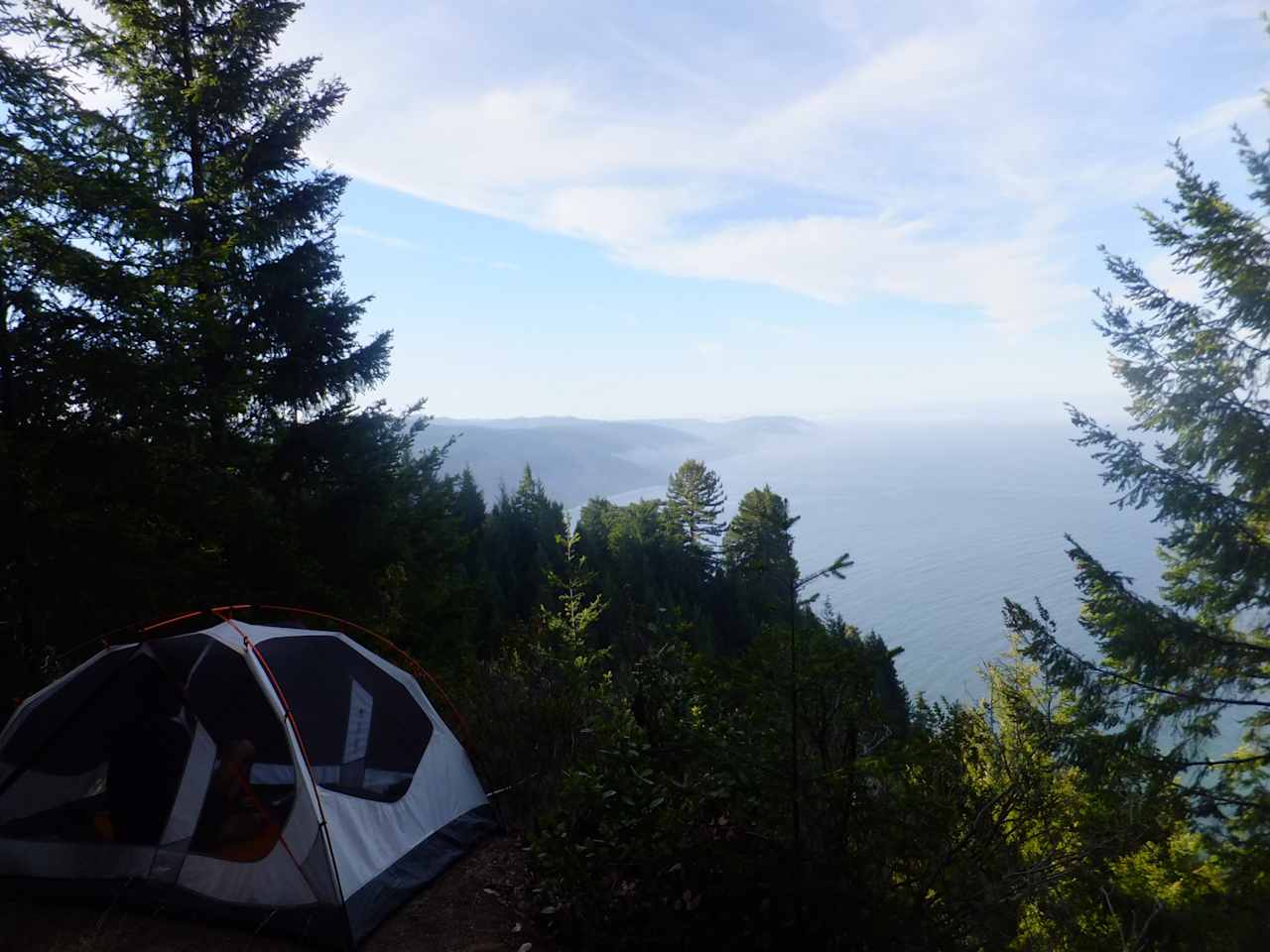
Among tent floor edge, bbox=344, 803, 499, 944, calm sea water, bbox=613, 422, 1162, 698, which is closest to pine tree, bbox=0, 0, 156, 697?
tent floor edge, bbox=344, 803, 499, 944

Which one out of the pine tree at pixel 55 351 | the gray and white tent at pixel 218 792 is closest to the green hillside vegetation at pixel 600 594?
the pine tree at pixel 55 351

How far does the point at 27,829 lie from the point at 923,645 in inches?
2688

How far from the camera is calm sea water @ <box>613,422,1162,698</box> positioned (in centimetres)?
6297

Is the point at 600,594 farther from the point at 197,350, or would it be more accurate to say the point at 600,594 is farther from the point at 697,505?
the point at 697,505

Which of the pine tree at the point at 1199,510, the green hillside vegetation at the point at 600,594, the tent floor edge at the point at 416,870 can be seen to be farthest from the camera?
the pine tree at the point at 1199,510

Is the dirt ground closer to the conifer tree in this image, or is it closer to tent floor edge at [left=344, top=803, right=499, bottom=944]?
tent floor edge at [left=344, top=803, right=499, bottom=944]

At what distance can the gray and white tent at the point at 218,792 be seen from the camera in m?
4.02

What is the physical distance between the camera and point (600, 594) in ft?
25.3

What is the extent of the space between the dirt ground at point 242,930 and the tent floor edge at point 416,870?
3.5 inches

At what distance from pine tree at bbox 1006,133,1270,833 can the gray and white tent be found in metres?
6.10

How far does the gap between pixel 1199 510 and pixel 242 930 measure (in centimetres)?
951

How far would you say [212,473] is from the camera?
290 inches

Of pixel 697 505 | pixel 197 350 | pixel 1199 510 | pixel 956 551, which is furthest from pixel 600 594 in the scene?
pixel 956 551

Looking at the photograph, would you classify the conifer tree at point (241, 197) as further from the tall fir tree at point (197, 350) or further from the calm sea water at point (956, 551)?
the calm sea water at point (956, 551)
